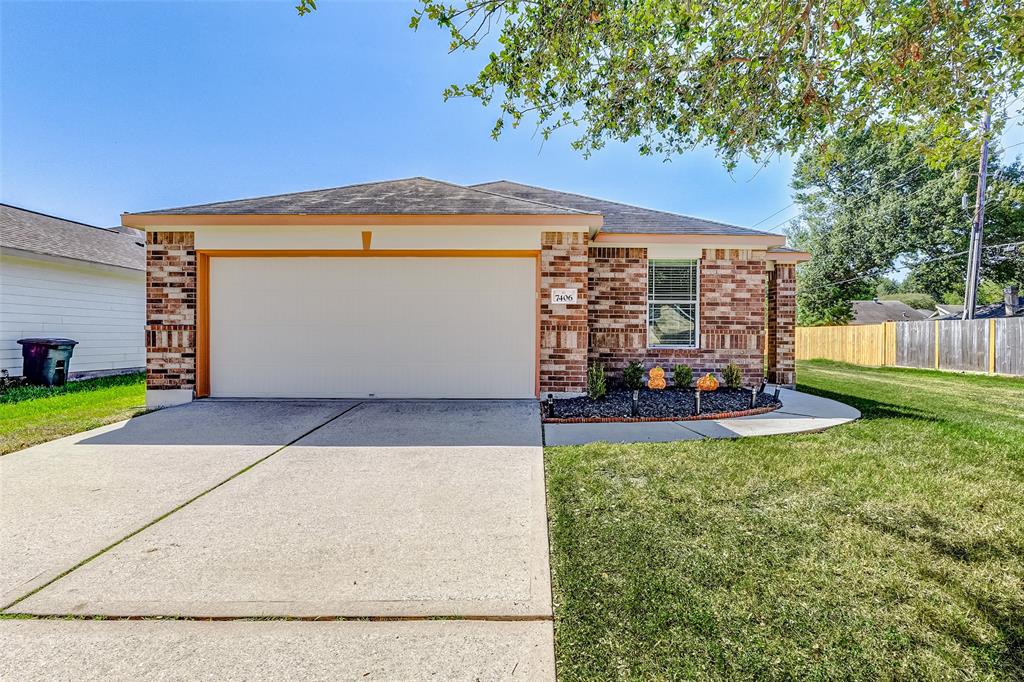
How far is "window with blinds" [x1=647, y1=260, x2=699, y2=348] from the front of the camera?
8.23 m

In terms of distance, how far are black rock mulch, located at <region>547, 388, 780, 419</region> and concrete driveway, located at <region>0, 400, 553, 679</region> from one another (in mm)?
1547

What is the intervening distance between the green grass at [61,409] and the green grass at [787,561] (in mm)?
5794

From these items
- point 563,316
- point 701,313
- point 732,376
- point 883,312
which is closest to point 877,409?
point 732,376

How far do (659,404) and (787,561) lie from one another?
423 cm

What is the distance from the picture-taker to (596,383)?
7121 mm

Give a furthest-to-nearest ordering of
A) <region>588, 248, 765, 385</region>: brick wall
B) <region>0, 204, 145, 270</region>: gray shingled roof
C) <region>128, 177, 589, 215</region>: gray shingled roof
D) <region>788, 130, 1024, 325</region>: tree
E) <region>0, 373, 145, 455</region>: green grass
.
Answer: <region>788, 130, 1024, 325</region>: tree
<region>0, 204, 145, 270</region>: gray shingled roof
<region>588, 248, 765, 385</region>: brick wall
<region>128, 177, 589, 215</region>: gray shingled roof
<region>0, 373, 145, 455</region>: green grass

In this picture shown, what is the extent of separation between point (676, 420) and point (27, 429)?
7.95 m

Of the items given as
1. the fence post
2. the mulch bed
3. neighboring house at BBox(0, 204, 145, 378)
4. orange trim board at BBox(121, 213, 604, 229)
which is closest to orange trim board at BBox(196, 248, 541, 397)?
orange trim board at BBox(121, 213, 604, 229)

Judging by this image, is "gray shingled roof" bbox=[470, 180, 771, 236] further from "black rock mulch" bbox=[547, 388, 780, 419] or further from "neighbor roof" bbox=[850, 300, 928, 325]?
"neighbor roof" bbox=[850, 300, 928, 325]

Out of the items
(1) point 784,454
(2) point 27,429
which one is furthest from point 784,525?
(2) point 27,429

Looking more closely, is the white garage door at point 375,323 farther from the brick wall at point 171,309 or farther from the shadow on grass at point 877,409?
the shadow on grass at point 877,409

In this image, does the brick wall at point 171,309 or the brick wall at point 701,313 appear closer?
the brick wall at point 171,309

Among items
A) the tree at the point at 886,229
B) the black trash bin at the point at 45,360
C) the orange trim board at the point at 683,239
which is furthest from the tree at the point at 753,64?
the tree at the point at 886,229

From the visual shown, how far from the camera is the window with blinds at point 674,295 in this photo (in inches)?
324
